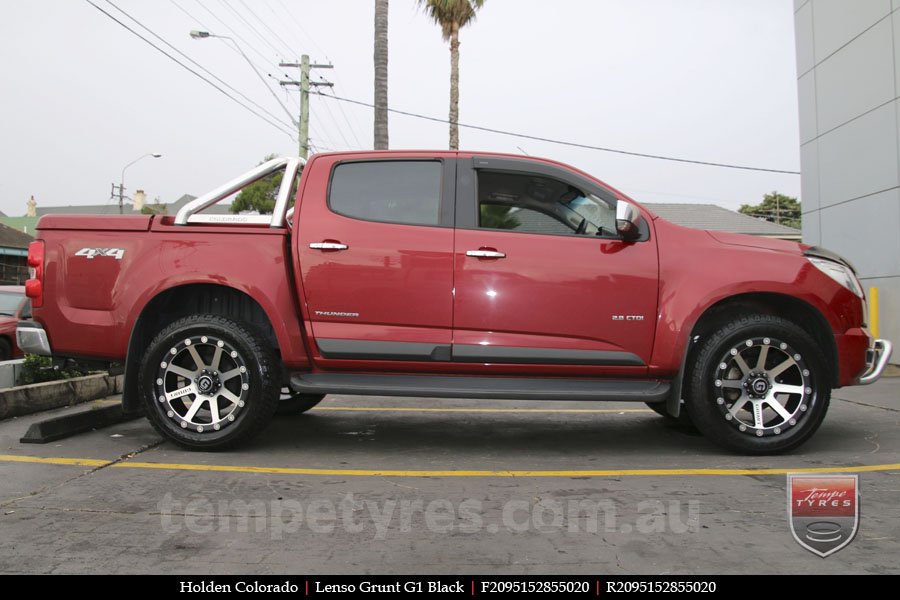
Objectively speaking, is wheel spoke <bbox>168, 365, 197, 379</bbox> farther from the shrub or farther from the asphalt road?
the shrub

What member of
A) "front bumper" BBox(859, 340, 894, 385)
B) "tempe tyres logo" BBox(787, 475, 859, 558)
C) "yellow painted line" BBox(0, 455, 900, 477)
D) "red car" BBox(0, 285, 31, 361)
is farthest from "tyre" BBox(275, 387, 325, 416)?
"red car" BBox(0, 285, 31, 361)

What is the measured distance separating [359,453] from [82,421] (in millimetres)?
2223

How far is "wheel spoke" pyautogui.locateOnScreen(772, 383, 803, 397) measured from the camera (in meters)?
4.65

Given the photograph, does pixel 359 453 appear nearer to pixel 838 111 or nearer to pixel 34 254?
pixel 34 254

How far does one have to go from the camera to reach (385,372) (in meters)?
4.80

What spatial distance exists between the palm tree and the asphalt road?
17.7m

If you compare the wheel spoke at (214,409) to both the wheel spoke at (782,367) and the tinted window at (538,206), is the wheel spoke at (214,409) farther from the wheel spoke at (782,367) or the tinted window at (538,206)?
the wheel spoke at (782,367)

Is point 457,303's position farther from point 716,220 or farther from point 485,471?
point 716,220

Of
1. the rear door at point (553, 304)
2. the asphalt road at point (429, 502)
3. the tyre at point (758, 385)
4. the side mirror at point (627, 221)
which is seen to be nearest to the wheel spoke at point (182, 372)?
the asphalt road at point (429, 502)

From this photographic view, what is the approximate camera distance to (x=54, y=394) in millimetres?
6680

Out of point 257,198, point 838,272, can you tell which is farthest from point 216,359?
point 257,198

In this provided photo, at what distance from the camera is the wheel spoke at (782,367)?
183 inches

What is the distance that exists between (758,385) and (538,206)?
1816mm

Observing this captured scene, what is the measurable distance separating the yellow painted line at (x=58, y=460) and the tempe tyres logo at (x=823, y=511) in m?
3.87
